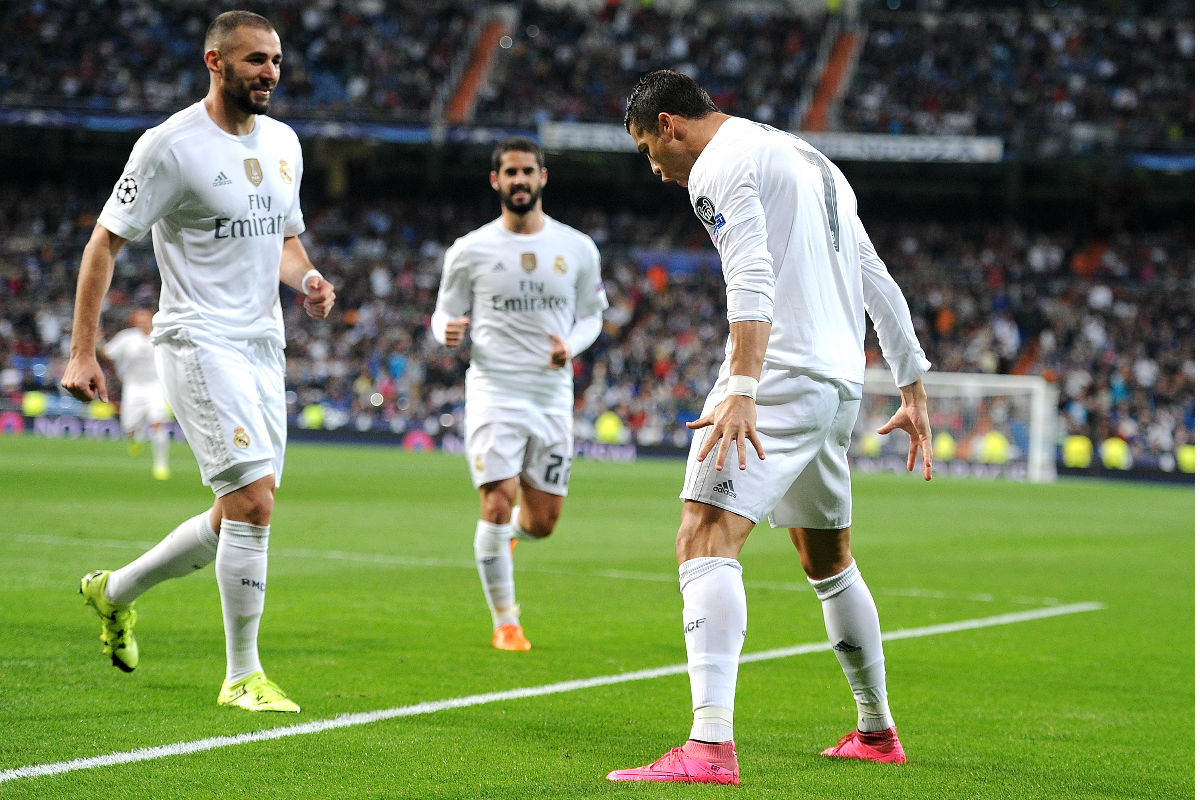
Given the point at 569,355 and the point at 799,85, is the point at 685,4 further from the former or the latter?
the point at 569,355

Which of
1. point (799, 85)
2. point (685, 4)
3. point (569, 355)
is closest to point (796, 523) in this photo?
point (569, 355)

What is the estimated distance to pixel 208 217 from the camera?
539 centimetres

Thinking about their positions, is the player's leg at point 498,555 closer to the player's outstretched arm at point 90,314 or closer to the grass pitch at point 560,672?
the grass pitch at point 560,672

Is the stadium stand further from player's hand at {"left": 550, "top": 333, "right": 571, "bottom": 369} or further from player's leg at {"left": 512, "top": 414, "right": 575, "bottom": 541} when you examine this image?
player's hand at {"left": 550, "top": 333, "right": 571, "bottom": 369}

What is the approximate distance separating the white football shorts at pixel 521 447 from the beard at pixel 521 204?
105 cm

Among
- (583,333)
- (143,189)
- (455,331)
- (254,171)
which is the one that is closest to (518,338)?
(583,333)

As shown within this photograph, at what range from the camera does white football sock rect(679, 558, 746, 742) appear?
4.16m

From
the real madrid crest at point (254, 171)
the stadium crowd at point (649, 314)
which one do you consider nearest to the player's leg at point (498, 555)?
the real madrid crest at point (254, 171)

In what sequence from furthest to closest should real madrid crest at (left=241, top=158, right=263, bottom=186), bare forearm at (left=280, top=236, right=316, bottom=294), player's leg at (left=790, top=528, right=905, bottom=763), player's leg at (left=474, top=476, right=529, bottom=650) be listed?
player's leg at (left=474, top=476, right=529, bottom=650) < bare forearm at (left=280, top=236, right=316, bottom=294) < real madrid crest at (left=241, top=158, right=263, bottom=186) < player's leg at (left=790, top=528, right=905, bottom=763)

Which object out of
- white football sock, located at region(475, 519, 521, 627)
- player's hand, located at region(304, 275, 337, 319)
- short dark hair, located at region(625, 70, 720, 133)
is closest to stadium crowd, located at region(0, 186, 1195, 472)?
white football sock, located at region(475, 519, 521, 627)

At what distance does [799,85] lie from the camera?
38.1 meters

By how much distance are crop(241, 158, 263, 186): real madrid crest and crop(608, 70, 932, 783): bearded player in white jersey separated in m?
1.73

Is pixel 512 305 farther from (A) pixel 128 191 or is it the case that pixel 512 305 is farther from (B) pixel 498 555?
(A) pixel 128 191

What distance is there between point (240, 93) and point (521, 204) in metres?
2.49
